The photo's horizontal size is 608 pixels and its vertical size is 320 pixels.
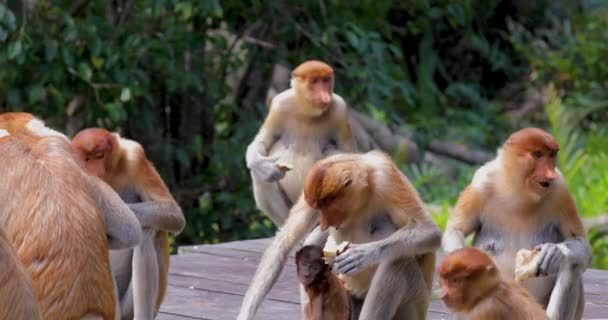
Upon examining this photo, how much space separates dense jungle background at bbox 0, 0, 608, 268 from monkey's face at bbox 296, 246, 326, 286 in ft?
9.33

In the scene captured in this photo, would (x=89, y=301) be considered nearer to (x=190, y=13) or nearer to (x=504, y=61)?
(x=190, y=13)

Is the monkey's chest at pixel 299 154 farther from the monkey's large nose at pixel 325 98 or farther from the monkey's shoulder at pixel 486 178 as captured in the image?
the monkey's shoulder at pixel 486 178

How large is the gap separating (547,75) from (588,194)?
3781 mm

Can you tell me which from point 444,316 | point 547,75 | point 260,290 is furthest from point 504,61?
point 260,290

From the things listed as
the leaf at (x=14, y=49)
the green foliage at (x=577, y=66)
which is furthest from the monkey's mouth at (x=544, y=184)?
the green foliage at (x=577, y=66)

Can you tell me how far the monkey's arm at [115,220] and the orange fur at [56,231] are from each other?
0.13m

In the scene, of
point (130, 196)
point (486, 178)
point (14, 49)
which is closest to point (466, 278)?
point (486, 178)

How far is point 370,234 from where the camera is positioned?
444 cm

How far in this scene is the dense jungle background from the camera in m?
→ 7.20

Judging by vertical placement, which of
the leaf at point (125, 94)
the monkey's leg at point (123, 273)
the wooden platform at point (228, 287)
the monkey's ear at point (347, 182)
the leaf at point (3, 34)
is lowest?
the wooden platform at point (228, 287)

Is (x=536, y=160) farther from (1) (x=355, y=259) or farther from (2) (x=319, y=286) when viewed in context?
(2) (x=319, y=286)

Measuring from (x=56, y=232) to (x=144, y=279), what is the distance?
85cm

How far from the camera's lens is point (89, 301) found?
12.7 feet

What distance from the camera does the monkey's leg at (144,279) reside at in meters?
4.69
